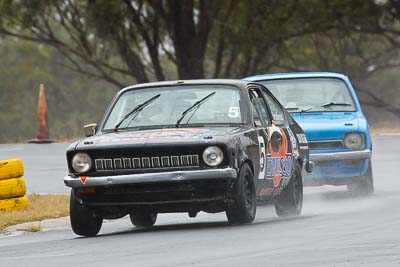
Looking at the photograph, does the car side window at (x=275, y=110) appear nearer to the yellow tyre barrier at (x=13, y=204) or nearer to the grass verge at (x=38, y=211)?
the grass verge at (x=38, y=211)

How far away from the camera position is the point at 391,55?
2448 inches

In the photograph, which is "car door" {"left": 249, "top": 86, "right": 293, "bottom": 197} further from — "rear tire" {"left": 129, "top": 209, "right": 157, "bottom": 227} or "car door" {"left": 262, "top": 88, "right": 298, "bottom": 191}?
"rear tire" {"left": 129, "top": 209, "right": 157, "bottom": 227}

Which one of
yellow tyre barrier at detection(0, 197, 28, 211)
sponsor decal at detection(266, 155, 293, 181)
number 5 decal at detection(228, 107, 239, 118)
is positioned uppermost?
number 5 decal at detection(228, 107, 239, 118)

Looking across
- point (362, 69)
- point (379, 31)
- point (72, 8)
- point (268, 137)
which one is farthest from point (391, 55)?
point (268, 137)

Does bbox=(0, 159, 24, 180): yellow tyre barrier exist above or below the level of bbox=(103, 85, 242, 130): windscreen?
below

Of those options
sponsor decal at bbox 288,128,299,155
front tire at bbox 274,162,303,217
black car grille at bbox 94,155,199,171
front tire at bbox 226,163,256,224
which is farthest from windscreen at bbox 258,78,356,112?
black car grille at bbox 94,155,199,171

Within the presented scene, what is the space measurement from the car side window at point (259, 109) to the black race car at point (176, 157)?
1.2 inches

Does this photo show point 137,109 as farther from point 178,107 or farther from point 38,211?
point 38,211

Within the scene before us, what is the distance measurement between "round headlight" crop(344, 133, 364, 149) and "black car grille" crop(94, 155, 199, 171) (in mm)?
5383

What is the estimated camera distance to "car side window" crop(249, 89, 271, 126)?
12820 mm

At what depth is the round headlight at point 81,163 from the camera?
1166cm

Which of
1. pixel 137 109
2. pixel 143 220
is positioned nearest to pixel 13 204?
pixel 143 220

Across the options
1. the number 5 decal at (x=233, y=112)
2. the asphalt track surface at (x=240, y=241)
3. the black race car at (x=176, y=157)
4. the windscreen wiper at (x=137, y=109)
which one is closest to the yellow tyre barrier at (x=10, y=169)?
the asphalt track surface at (x=240, y=241)

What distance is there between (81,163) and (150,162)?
26.2 inches
